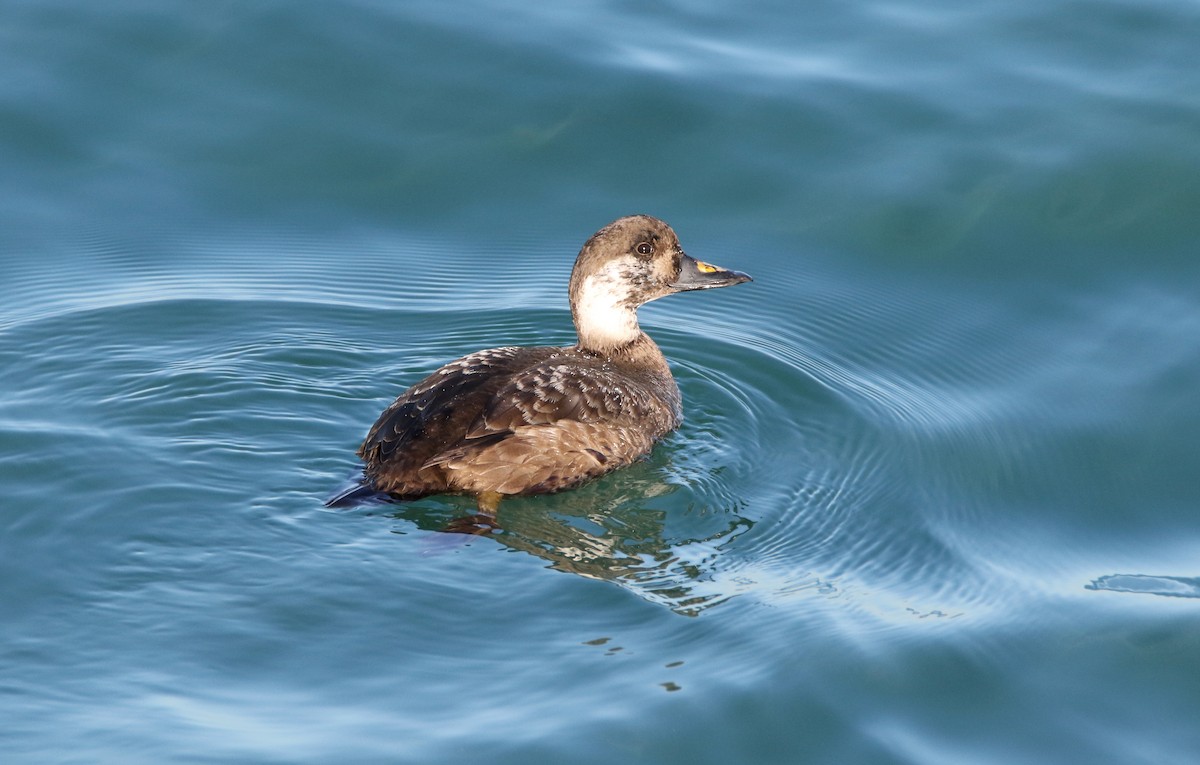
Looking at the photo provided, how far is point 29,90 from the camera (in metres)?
11.6

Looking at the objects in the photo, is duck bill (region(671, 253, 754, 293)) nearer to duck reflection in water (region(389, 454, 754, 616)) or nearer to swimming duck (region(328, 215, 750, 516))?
swimming duck (region(328, 215, 750, 516))

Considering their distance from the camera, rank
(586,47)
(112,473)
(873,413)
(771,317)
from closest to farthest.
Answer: (112,473) < (873,413) < (771,317) < (586,47)

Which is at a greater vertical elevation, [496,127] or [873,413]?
[496,127]

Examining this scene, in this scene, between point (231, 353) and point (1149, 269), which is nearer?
point (231, 353)

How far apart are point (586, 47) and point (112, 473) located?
5890 mm

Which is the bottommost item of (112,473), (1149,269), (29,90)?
(112,473)

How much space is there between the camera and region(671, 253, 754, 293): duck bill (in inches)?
368

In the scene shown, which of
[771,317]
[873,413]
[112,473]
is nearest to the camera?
[112,473]

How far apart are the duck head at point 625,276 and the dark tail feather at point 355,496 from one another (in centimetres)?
207

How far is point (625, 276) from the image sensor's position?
920 cm

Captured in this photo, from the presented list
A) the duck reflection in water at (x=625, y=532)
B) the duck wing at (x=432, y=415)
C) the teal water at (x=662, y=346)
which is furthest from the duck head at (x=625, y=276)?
the duck reflection in water at (x=625, y=532)

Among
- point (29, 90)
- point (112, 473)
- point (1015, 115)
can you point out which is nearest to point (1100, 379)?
point (1015, 115)

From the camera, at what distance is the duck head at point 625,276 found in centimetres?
912

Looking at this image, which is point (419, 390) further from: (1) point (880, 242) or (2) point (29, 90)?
(2) point (29, 90)
